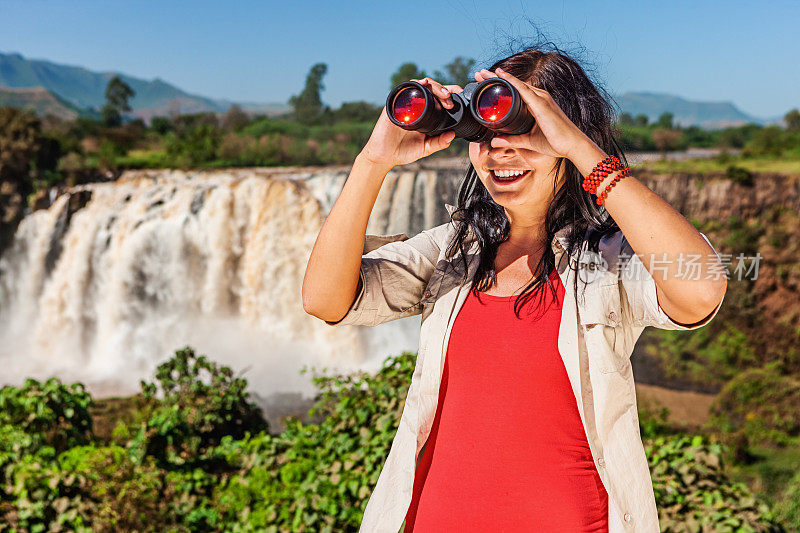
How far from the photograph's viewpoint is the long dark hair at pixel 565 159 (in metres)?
1.16

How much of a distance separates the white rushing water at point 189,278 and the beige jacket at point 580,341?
7783 mm

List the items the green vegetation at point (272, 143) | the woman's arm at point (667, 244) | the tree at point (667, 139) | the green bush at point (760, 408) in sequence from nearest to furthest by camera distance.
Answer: the woman's arm at point (667, 244)
the green bush at point (760, 408)
the green vegetation at point (272, 143)
the tree at point (667, 139)

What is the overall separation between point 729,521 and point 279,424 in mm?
6020

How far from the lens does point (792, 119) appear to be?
37.1 feet

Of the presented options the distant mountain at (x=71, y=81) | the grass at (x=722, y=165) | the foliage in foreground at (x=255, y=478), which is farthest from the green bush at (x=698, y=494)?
the distant mountain at (x=71, y=81)

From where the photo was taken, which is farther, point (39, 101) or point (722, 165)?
point (39, 101)

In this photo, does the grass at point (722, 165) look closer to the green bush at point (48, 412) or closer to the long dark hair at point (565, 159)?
the green bush at point (48, 412)

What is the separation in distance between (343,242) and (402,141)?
0.64 ft

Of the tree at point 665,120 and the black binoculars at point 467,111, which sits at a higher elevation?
the tree at point 665,120

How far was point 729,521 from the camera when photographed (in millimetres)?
2727

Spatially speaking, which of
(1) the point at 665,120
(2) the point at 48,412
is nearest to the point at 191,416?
(2) the point at 48,412

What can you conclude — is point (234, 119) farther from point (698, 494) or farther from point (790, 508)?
point (698, 494)

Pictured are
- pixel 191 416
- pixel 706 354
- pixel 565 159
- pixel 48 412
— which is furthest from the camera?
pixel 706 354

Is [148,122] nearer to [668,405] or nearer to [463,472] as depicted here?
[668,405]
